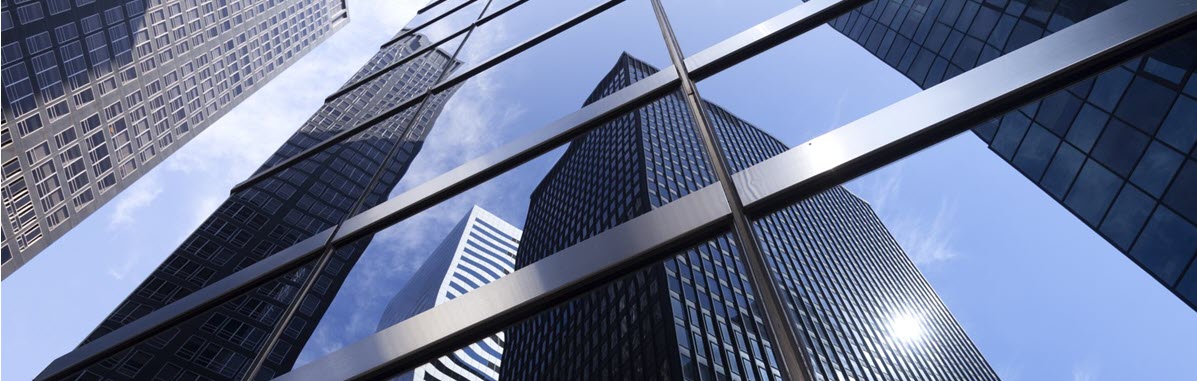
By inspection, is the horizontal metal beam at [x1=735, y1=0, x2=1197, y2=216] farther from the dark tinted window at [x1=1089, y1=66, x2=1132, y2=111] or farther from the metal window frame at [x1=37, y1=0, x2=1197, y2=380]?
the dark tinted window at [x1=1089, y1=66, x2=1132, y2=111]

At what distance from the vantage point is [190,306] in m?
5.69

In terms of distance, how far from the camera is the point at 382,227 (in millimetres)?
5902

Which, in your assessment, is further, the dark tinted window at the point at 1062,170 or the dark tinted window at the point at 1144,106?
the dark tinted window at the point at 1062,170

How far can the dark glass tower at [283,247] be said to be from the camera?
5.63 m

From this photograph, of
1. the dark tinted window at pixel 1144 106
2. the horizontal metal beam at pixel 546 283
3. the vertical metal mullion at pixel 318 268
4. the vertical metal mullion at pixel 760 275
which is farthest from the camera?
the dark tinted window at pixel 1144 106

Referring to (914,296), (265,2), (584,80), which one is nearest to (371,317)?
(584,80)

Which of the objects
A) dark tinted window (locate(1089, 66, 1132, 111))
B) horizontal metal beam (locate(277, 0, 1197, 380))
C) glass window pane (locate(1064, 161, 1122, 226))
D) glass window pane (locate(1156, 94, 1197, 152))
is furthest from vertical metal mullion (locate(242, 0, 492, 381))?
glass window pane (locate(1064, 161, 1122, 226))

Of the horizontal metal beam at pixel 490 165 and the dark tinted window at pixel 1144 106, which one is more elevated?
the horizontal metal beam at pixel 490 165

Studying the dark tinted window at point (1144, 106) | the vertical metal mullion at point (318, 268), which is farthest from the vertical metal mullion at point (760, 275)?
the dark tinted window at point (1144, 106)

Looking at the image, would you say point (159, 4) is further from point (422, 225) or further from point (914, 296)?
point (914, 296)

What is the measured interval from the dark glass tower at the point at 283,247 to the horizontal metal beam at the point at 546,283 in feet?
3.70

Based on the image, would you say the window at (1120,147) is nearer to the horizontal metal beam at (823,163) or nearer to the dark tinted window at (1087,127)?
the dark tinted window at (1087,127)

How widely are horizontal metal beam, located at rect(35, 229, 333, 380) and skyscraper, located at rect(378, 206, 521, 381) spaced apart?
3.00 ft

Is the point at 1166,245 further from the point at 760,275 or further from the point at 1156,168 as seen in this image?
the point at 760,275
